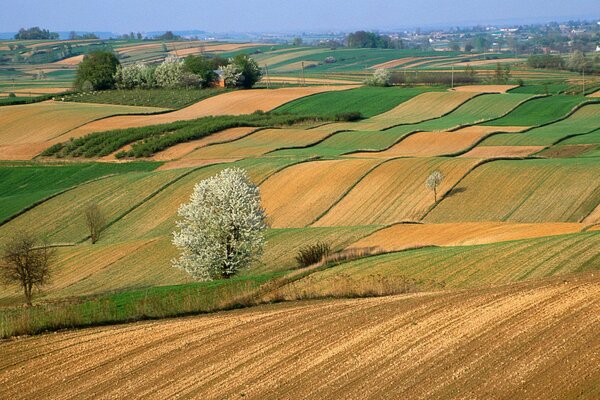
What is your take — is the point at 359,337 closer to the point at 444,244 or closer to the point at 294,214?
the point at 444,244

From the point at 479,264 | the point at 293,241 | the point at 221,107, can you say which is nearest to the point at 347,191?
the point at 293,241

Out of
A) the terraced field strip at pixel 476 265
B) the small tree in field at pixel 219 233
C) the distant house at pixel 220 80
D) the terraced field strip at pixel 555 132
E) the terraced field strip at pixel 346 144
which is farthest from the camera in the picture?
the distant house at pixel 220 80

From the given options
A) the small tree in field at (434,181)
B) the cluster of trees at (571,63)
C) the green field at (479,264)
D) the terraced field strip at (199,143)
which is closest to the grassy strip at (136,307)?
the green field at (479,264)

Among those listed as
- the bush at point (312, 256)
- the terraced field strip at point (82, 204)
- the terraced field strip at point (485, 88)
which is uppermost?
the bush at point (312, 256)

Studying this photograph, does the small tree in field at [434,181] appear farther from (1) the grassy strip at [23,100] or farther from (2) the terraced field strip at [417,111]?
(1) the grassy strip at [23,100]

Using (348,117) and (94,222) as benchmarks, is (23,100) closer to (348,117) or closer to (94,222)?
(348,117)

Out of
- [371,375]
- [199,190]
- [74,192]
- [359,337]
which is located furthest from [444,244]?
[74,192]
